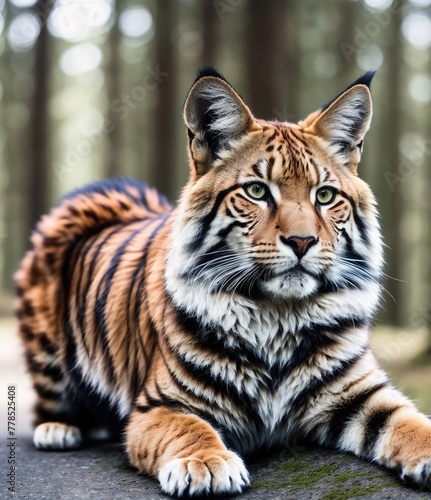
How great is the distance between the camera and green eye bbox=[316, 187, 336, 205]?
3.92m

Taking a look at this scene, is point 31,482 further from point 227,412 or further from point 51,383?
point 51,383

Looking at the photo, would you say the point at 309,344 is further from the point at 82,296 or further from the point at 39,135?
the point at 39,135

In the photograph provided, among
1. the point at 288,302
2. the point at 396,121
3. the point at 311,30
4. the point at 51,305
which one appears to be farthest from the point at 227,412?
the point at 311,30

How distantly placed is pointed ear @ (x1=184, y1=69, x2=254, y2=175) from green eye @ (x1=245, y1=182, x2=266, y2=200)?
0.32 meters

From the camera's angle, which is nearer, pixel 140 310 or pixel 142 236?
pixel 140 310

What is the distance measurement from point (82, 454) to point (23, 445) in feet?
2.02

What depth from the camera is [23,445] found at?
16.8 ft

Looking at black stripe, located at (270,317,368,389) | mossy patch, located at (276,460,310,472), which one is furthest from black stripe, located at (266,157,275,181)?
mossy patch, located at (276,460,310,472)

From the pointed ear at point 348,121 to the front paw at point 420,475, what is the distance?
1.68 meters

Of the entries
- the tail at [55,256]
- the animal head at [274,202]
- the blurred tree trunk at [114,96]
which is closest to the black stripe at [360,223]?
the animal head at [274,202]

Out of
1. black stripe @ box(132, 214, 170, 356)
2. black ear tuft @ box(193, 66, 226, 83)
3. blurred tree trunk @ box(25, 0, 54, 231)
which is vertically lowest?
black stripe @ box(132, 214, 170, 356)

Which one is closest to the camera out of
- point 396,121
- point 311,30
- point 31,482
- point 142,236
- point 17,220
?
point 31,482

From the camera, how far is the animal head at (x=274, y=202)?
3.70m

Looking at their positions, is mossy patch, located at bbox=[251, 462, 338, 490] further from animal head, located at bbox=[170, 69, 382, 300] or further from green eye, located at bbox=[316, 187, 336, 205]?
green eye, located at bbox=[316, 187, 336, 205]
